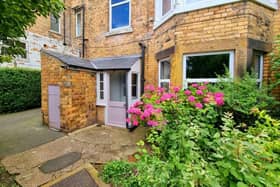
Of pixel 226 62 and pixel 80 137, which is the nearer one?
pixel 226 62

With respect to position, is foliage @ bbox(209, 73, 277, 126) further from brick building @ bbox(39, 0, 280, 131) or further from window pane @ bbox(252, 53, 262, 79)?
window pane @ bbox(252, 53, 262, 79)

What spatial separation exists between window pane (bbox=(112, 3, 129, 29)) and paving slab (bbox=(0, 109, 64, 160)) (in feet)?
18.7

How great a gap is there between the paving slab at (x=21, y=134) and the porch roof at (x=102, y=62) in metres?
2.88

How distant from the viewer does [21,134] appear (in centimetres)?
622

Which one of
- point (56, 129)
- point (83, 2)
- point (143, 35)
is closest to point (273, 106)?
point (143, 35)

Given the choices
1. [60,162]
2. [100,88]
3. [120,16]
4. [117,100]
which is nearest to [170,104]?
[60,162]

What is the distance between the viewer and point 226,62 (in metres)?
4.18

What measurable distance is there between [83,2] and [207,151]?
10393 millimetres

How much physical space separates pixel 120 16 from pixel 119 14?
0.41ft

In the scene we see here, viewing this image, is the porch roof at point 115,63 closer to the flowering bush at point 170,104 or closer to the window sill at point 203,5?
the window sill at point 203,5

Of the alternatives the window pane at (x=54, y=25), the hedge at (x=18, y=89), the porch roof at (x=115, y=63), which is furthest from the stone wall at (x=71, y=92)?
the window pane at (x=54, y=25)

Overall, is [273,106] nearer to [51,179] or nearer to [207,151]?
[207,151]

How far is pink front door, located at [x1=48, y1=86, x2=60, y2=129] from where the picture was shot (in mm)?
6648

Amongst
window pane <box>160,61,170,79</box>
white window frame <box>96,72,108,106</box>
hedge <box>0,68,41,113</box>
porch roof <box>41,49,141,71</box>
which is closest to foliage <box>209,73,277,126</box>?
window pane <box>160,61,170,79</box>
